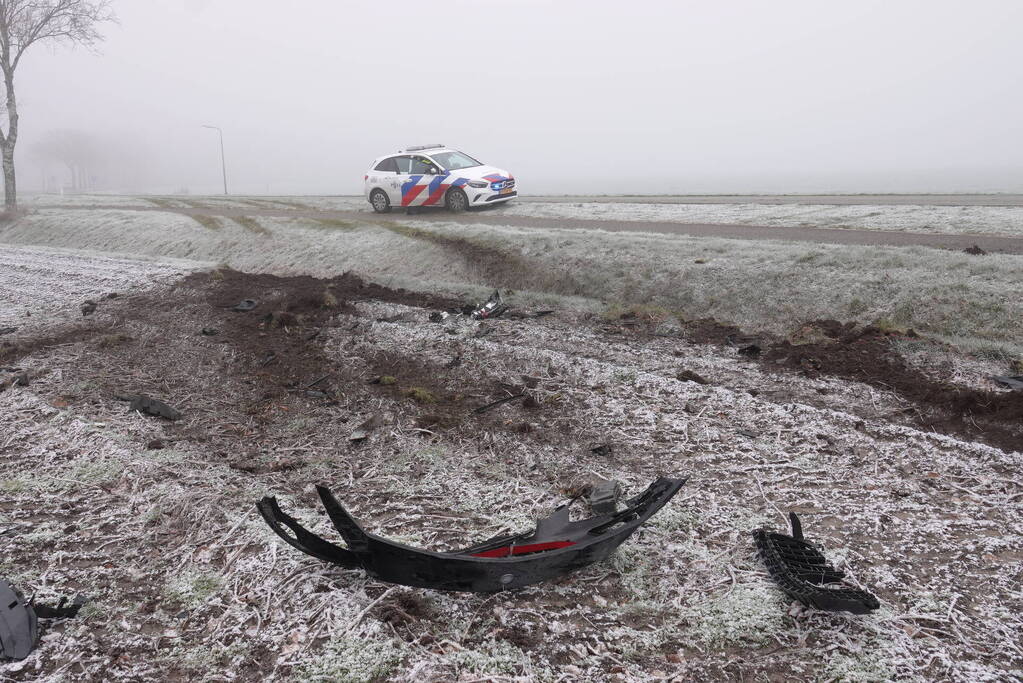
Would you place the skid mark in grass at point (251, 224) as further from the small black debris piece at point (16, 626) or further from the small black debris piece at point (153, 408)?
the small black debris piece at point (16, 626)

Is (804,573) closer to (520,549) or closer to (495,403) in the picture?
(520,549)

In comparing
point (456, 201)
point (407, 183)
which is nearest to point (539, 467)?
point (456, 201)

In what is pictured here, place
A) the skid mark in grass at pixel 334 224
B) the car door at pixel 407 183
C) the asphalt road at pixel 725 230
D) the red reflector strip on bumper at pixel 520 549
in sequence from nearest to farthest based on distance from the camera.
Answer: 1. the red reflector strip on bumper at pixel 520 549
2. the asphalt road at pixel 725 230
3. the skid mark in grass at pixel 334 224
4. the car door at pixel 407 183

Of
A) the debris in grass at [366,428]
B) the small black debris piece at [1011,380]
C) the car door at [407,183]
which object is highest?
the car door at [407,183]

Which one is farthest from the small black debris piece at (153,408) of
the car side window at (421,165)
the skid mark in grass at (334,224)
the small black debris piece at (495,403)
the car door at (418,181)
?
the car side window at (421,165)

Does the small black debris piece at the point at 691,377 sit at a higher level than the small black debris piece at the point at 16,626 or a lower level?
higher

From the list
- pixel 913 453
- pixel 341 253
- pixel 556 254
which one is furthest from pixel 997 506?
pixel 341 253

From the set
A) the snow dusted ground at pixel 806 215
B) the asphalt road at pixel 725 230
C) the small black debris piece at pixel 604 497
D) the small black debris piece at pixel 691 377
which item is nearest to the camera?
the small black debris piece at pixel 604 497

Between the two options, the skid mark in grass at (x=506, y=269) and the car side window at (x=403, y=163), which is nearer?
the skid mark in grass at (x=506, y=269)

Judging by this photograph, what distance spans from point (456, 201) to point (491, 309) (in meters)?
10.9

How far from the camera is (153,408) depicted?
6.48m

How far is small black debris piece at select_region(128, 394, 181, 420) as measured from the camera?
6.37 m

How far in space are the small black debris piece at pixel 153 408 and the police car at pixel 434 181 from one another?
13.9m

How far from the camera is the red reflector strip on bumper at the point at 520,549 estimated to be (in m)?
3.88
